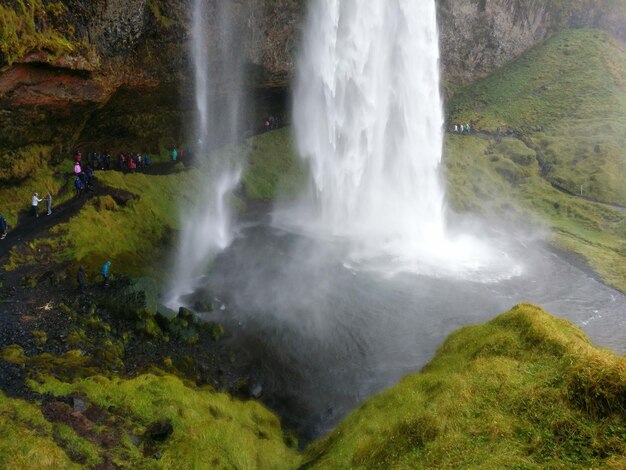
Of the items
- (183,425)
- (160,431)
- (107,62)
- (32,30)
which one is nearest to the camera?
(160,431)

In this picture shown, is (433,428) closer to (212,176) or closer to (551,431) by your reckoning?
(551,431)

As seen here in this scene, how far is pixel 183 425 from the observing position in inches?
Answer: 543

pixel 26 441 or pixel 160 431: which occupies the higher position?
pixel 26 441

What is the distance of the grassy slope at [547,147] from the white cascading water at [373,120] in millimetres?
6515

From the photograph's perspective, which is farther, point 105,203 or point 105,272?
point 105,203

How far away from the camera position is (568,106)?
2349 inches

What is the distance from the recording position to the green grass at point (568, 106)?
48719 mm

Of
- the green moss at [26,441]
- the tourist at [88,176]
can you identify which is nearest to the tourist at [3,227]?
the tourist at [88,176]

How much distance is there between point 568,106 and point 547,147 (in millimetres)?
10401

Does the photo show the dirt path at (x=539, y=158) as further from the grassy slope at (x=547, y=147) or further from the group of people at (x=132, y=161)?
the group of people at (x=132, y=161)

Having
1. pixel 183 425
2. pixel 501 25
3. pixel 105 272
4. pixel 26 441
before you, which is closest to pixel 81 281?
pixel 105 272

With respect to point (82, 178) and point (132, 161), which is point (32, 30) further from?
point (132, 161)

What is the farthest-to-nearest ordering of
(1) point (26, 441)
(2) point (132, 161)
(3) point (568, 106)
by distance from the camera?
(3) point (568, 106)
(2) point (132, 161)
(1) point (26, 441)


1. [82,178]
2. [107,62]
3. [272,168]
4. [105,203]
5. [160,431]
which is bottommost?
[160,431]
